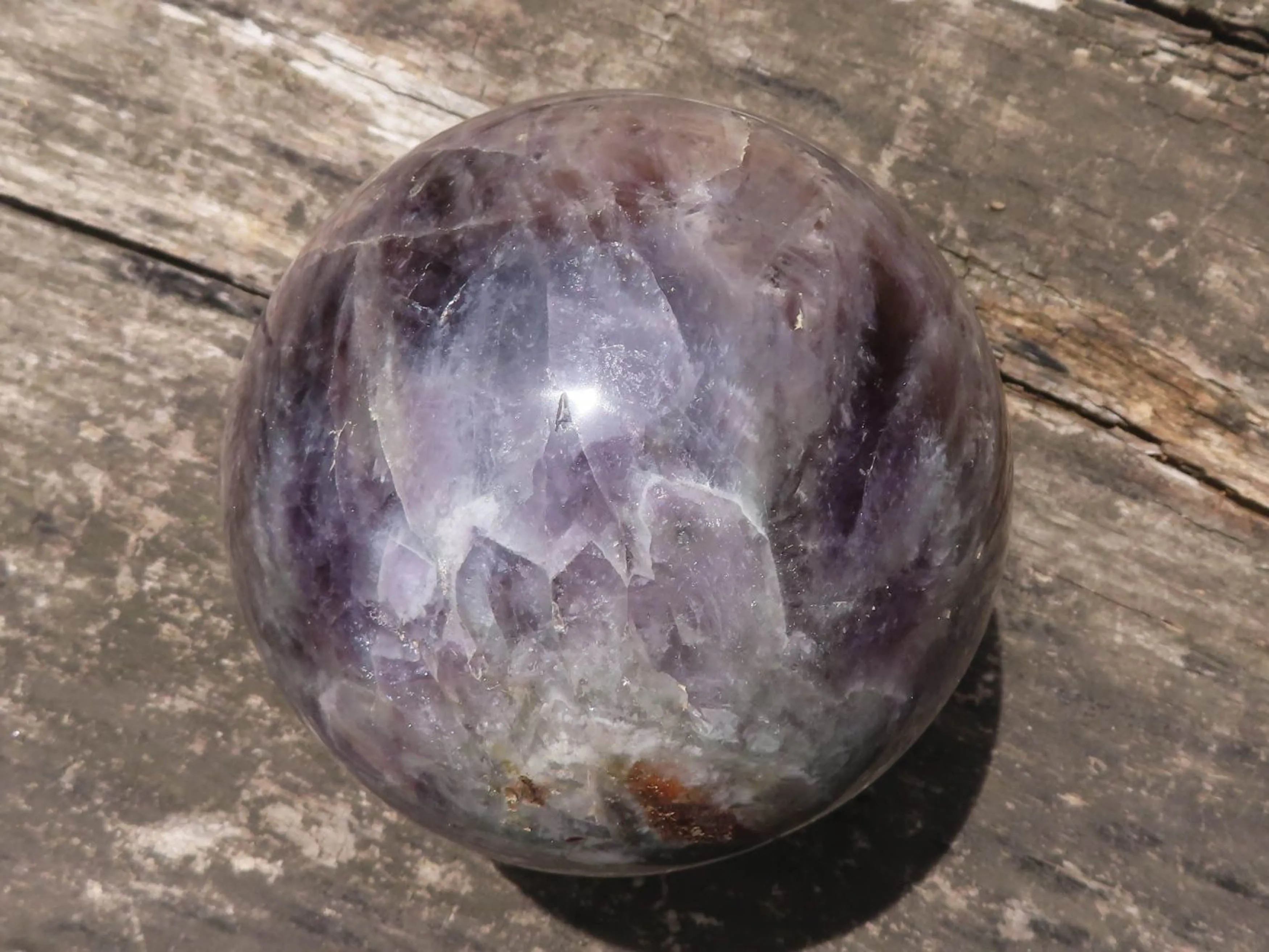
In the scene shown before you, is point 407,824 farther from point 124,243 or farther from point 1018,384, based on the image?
point 1018,384

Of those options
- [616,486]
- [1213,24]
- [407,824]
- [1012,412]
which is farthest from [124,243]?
[1213,24]

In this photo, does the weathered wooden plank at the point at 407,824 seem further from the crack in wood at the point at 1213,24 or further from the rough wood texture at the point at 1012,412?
the crack in wood at the point at 1213,24

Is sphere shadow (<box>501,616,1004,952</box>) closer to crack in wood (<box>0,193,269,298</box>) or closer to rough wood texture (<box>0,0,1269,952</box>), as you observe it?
rough wood texture (<box>0,0,1269,952</box>)

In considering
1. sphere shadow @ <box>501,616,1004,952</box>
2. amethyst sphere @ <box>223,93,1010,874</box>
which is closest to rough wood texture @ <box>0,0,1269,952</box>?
sphere shadow @ <box>501,616,1004,952</box>

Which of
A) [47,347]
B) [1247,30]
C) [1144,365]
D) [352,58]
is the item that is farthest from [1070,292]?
[47,347]

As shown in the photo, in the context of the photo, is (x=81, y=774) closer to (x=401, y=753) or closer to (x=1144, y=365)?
(x=401, y=753)

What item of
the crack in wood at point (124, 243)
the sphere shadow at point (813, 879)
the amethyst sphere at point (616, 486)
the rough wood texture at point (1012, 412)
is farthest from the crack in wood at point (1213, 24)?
the crack in wood at point (124, 243)
